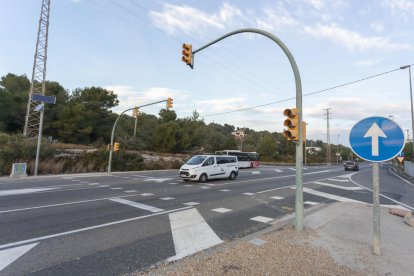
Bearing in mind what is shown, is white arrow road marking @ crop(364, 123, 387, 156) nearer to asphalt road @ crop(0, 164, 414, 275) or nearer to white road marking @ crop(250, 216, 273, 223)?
asphalt road @ crop(0, 164, 414, 275)

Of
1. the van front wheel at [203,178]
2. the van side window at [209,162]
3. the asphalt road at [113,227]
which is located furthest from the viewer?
the van side window at [209,162]

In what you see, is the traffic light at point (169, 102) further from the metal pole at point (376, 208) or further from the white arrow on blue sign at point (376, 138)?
the metal pole at point (376, 208)

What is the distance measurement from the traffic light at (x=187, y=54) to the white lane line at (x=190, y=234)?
6.08m

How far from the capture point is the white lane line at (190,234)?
198 inches

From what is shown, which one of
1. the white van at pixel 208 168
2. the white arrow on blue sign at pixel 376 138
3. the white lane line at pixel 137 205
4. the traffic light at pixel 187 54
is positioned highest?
the traffic light at pixel 187 54

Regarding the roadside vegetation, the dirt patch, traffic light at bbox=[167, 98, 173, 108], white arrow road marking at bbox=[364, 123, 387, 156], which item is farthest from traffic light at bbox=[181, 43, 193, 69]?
the roadside vegetation

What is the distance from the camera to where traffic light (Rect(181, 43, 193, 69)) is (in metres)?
10.9

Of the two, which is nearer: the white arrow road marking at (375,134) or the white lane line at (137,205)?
the white arrow road marking at (375,134)

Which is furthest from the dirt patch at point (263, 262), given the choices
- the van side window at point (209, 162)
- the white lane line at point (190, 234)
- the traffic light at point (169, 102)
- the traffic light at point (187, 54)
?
the traffic light at point (169, 102)

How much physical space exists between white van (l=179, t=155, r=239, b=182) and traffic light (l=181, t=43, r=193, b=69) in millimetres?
7835

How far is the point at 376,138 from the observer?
4.65 metres

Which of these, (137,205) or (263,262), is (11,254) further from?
(137,205)

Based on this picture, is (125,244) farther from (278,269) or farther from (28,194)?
(28,194)

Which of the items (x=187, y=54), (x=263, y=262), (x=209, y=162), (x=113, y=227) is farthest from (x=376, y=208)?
(x=209, y=162)
